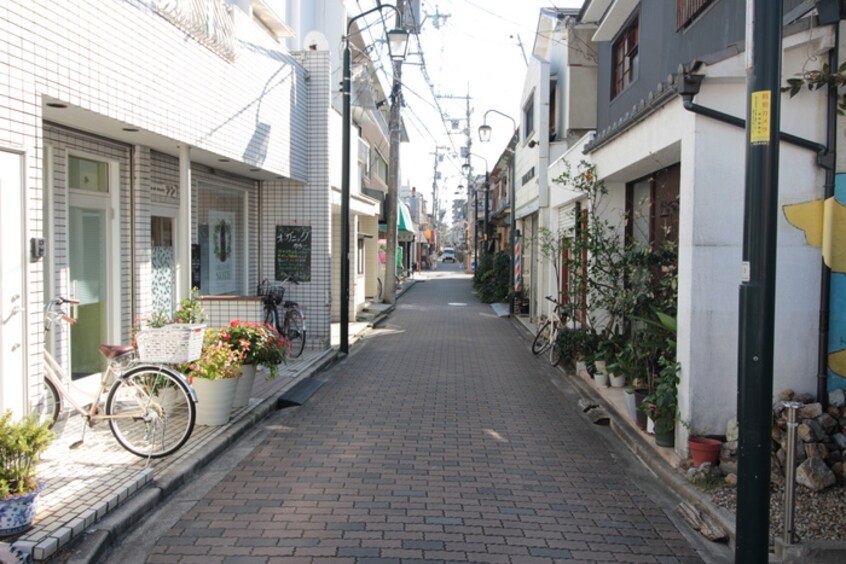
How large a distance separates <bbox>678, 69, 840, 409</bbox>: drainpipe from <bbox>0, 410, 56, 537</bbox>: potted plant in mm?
5423

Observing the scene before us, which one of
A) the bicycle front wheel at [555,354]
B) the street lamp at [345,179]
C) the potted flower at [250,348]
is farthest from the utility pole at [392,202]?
the potted flower at [250,348]

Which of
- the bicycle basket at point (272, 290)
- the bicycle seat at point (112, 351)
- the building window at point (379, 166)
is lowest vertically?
the bicycle seat at point (112, 351)

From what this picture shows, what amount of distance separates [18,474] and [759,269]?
4459 millimetres

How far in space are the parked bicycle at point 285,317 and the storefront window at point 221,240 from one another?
0.58 meters

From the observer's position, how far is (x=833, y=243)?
5.61m

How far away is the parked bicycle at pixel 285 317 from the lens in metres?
11.5

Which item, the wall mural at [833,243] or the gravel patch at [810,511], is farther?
the wall mural at [833,243]

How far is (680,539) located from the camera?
473 cm

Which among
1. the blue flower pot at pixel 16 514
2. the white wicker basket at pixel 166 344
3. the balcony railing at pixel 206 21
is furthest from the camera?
the balcony railing at pixel 206 21

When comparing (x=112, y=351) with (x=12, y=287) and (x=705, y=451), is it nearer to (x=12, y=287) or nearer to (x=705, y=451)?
(x=12, y=287)

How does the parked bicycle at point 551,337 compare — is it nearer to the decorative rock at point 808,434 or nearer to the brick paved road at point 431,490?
the brick paved road at point 431,490

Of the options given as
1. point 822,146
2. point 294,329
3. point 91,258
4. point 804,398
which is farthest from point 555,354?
point 91,258

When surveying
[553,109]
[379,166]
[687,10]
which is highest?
[379,166]

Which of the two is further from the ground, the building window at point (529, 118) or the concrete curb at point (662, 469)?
the building window at point (529, 118)
